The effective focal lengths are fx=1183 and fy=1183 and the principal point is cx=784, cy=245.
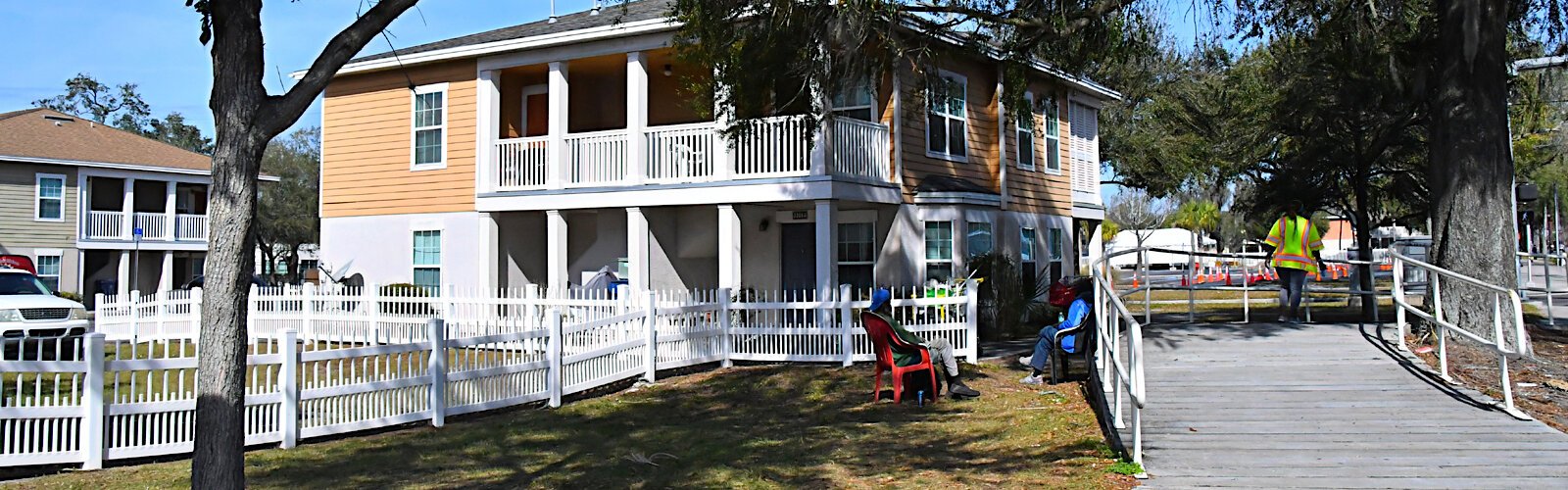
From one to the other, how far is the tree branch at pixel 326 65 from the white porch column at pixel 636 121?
12.5 meters

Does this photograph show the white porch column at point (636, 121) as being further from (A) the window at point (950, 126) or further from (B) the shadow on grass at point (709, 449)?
(B) the shadow on grass at point (709, 449)

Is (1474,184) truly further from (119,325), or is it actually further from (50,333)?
(119,325)

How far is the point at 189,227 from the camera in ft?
128

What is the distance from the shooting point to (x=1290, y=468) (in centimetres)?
759

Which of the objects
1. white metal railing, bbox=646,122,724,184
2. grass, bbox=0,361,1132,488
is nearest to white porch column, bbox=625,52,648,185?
white metal railing, bbox=646,122,724,184

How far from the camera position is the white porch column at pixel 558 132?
64.6 ft

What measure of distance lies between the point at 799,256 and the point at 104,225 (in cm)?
2689

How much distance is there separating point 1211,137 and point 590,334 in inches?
969

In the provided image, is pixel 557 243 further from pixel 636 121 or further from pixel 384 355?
pixel 384 355

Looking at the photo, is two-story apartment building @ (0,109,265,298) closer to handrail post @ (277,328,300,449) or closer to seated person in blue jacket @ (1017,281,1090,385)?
handrail post @ (277,328,300,449)

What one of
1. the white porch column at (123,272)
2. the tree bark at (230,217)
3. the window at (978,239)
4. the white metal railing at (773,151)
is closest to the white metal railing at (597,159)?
the white metal railing at (773,151)

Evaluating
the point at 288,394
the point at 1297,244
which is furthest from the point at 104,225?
the point at 1297,244

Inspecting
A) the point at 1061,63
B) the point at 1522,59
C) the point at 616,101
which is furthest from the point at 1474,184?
the point at 616,101

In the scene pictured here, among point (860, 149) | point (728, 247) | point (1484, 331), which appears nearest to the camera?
point (1484, 331)
